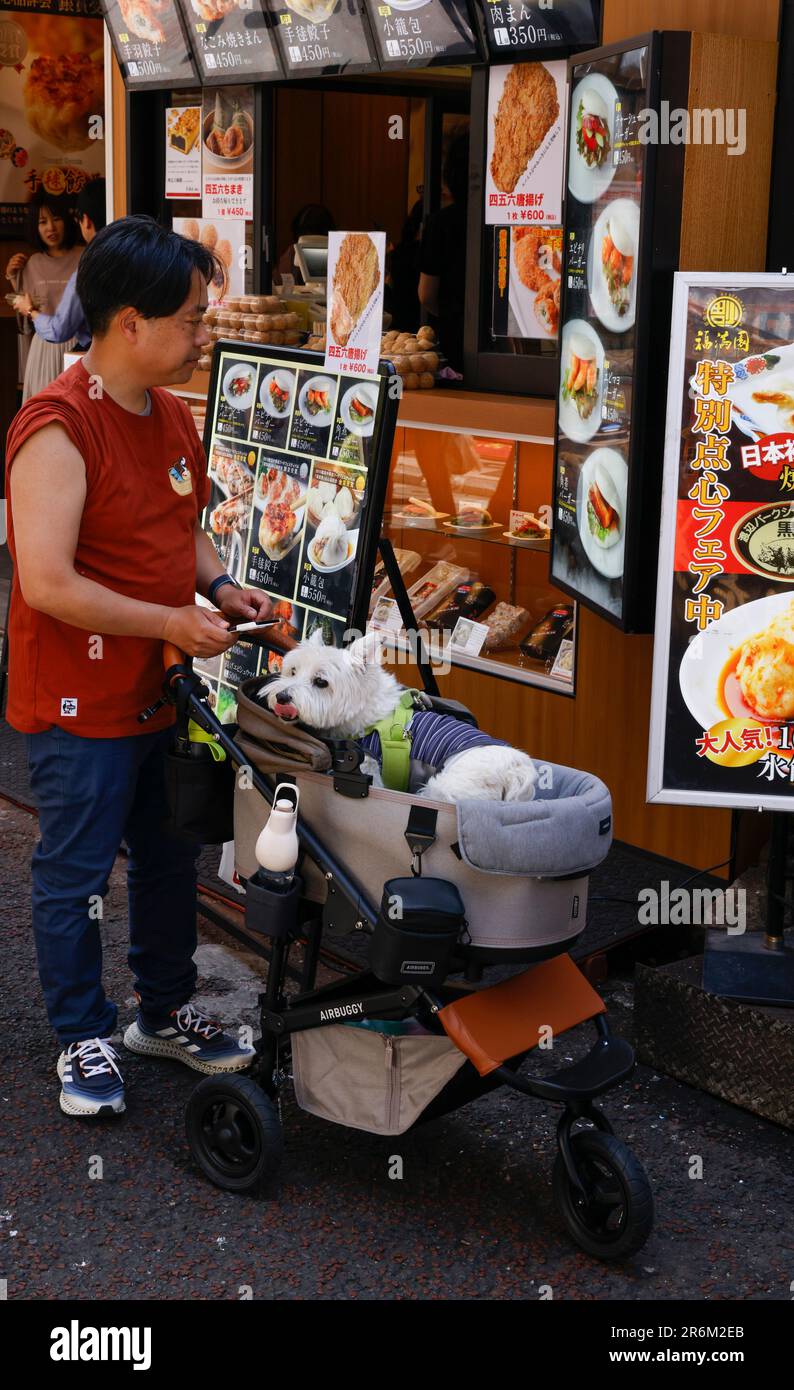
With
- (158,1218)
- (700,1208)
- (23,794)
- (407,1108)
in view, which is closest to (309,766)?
(407,1108)

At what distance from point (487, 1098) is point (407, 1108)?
738mm

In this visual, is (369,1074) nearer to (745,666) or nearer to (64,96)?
(745,666)

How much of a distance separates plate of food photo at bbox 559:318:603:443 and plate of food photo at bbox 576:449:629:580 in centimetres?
12

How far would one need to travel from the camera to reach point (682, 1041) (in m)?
4.00

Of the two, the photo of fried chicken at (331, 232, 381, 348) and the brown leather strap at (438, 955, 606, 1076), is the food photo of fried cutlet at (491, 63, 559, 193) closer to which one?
the photo of fried chicken at (331, 232, 381, 348)

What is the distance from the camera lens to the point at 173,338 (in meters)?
3.46

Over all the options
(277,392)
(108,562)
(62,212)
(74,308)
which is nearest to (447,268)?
(74,308)

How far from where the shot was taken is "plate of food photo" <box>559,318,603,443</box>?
4605 mm

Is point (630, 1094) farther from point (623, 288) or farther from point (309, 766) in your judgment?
point (623, 288)

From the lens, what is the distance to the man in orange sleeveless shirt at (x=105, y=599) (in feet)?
11.0

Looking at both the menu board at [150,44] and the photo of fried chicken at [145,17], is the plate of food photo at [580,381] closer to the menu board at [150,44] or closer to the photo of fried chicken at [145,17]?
the menu board at [150,44]

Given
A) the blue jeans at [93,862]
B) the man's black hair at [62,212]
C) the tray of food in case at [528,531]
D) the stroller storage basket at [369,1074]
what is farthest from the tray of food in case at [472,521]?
the man's black hair at [62,212]

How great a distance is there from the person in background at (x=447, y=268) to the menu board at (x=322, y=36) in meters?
0.79

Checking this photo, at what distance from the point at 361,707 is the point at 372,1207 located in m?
1.16
